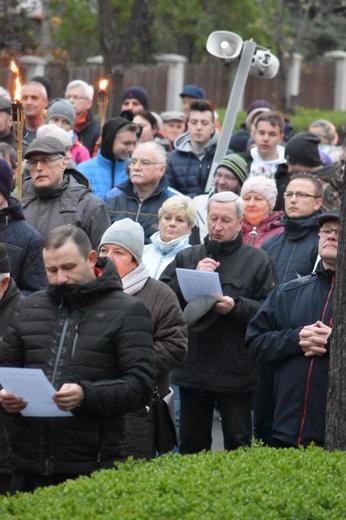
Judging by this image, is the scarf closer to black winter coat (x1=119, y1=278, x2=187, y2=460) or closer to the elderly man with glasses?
black winter coat (x1=119, y1=278, x2=187, y2=460)

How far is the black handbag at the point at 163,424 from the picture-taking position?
7.34 m

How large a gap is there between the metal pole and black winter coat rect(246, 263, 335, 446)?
445cm

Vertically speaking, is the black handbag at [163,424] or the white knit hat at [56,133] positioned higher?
the white knit hat at [56,133]

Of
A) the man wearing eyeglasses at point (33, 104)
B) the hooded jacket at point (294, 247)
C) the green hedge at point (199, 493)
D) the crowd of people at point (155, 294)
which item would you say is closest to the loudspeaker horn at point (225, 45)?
the crowd of people at point (155, 294)

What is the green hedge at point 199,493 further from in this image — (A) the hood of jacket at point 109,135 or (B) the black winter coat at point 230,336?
(A) the hood of jacket at point 109,135

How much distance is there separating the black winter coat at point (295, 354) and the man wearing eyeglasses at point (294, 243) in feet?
Result: 3.96

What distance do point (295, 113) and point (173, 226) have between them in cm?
2325

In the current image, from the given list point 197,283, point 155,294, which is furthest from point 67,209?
point 155,294

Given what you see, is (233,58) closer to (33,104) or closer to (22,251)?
(33,104)

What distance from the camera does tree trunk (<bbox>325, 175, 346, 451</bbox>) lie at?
638 centimetres

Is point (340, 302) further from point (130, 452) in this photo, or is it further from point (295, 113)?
point (295, 113)

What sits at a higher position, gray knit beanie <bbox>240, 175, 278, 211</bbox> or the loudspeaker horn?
the loudspeaker horn

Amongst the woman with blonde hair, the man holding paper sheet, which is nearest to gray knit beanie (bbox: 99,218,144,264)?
the man holding paper sheet

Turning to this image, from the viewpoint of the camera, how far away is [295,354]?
7395mm
